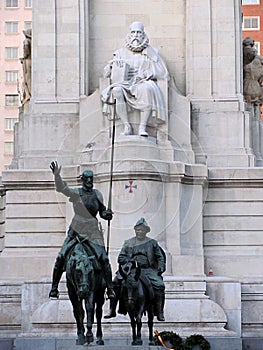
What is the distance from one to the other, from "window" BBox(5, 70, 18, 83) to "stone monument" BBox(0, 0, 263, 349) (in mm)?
47966

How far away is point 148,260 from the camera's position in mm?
31141

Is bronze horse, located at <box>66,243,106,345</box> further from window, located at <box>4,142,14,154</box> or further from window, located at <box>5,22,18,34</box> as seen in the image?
window, located at <box>5,22,18,34</box>

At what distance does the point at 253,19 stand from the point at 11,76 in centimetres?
1672

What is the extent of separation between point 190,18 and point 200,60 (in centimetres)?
141

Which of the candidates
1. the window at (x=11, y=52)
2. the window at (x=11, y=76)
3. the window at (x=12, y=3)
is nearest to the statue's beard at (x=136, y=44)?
the window at (x=11, y=76)

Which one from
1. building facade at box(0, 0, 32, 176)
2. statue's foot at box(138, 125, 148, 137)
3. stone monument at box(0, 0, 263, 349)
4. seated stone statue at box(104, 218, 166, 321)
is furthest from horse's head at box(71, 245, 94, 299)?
building facade at box(0, 0, 32, 176)

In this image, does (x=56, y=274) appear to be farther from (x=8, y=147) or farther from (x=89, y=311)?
(x=8, y=147)

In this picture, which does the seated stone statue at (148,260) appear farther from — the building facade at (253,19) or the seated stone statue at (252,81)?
the building facade at (253,19)

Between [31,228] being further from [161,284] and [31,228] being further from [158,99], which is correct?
[161,284]

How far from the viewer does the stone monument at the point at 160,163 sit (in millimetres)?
38312

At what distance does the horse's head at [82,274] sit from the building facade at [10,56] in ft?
200

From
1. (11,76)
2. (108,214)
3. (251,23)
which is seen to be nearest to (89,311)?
(108,214)

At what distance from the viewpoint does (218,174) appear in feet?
135

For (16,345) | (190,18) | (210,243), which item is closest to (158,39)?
(190,18)
